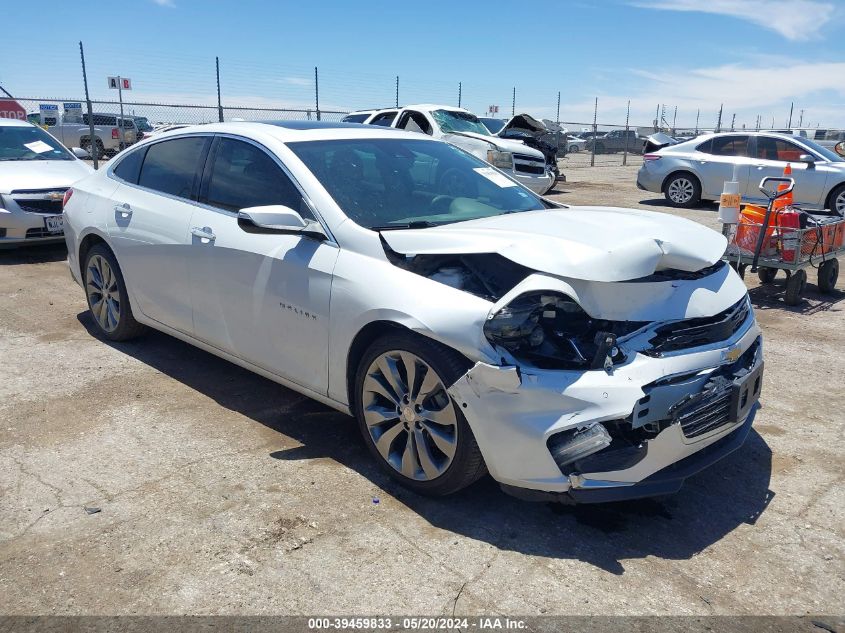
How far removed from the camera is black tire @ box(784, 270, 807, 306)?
22.6ft

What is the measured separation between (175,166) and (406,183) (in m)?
1.71

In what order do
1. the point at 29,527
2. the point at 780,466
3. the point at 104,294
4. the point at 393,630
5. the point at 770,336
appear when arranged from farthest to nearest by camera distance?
1. the point at 770,336
2. the point at 104,294
3. the point at 780,466
4. the point at 29,527
5. the point at 393,630

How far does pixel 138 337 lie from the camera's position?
555 centimetres

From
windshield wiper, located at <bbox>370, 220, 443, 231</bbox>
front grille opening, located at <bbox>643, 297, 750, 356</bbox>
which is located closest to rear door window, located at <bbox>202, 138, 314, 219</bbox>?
windshield wiper, located at <bbox>370, 220, 443, 231</bbox>

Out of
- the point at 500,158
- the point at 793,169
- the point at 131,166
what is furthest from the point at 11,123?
the point at 793,169

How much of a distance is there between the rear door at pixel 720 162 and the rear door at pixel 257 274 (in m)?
11.4

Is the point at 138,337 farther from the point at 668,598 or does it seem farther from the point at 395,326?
the point at 668,598

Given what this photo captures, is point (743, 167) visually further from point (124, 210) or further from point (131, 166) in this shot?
point (124, 210)

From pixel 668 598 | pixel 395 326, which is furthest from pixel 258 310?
pixel 668 598

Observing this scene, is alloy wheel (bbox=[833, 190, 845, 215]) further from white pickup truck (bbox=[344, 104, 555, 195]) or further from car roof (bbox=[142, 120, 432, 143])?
car roof (bbox=[142, 120, 432, 143])

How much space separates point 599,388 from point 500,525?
791mm

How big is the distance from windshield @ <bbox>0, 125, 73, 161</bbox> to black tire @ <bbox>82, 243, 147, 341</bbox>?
4.73 meters

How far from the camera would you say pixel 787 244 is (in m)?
6.68

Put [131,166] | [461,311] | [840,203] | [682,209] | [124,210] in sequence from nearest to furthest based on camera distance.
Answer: [461,311] → [124,210] → [131,166] → [840,203] → [682,209]
